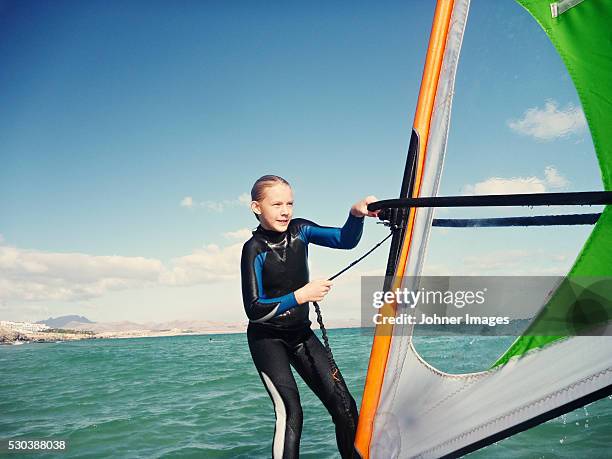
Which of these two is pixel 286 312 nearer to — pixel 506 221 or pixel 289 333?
pixel 289 333

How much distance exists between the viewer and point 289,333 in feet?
9.09

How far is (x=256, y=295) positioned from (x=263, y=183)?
23.3 inches

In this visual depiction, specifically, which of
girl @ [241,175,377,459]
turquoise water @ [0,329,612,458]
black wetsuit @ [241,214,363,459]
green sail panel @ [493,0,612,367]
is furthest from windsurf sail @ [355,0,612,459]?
black wetsuit @ [241,214,363,459]

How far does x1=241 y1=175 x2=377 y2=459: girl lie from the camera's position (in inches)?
99.0

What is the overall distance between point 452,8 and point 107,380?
14490mm

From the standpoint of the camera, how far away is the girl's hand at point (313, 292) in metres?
2.28

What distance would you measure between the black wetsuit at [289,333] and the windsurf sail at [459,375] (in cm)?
51

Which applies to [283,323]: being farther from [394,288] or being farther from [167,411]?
[167,411]

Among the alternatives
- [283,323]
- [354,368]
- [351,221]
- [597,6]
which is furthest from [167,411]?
[597,6]

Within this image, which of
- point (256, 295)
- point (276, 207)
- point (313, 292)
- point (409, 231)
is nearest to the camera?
point (409, 231)

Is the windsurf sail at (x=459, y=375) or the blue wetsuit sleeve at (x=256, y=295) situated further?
the blue wetsuit sleeve at (x=256, y=295)

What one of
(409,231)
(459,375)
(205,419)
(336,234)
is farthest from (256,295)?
(205,419)

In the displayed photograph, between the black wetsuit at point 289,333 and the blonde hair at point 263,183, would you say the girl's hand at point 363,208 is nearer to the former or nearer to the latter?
the black wetsuit at point 289,333

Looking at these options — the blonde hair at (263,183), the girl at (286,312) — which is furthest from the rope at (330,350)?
the blonde hair at (263,183)
